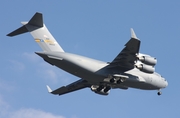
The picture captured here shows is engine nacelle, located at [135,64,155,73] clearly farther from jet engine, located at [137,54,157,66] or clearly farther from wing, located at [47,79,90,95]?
wing, located at [47,79,90,95]

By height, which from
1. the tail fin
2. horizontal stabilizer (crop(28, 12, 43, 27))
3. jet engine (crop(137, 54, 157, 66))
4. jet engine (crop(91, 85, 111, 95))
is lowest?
jet engine (crop(91, 85, 111, 95))

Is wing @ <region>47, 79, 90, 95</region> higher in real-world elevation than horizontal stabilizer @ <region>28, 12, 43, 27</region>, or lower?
lower

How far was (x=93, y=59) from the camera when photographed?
79.0 feet

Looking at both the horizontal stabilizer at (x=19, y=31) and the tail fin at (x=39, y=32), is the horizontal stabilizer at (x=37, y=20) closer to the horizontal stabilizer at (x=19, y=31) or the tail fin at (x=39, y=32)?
the tail fin at (x=39, y=32)

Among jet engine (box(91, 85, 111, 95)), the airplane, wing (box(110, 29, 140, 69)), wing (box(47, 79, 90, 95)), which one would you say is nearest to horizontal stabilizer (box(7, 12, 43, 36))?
the airplane

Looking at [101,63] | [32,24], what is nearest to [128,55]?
[101,63]

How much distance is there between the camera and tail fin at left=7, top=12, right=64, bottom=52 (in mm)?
22752

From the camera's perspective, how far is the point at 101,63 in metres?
24.1

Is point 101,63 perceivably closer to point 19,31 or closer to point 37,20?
point 37,20

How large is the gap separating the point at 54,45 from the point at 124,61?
3994 millimetres

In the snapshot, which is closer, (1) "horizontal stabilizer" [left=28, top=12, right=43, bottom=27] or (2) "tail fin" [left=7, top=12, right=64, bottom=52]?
(1) "horizontal stabilizer" [left=28, top=12, right=43, bottom=27]

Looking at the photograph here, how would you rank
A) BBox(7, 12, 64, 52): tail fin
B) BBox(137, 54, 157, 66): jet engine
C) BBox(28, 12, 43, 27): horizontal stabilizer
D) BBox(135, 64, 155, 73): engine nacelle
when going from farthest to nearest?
1. BBox(135, 64, 155, 73): engine nacelle
2. BBox(137, 54, 157, 66): jet engine
3. BBox(7, 12, 64, 52): tail fin
4. BBox(28, 12, 43, 27): horizontal stabilizer

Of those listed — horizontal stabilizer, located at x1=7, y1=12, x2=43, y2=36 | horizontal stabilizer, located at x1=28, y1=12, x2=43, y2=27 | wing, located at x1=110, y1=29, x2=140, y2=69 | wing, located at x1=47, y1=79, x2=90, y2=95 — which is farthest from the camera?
wing, located at x1=47, y1=79, x2=90, y2=95

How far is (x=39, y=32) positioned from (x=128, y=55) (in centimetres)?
504
